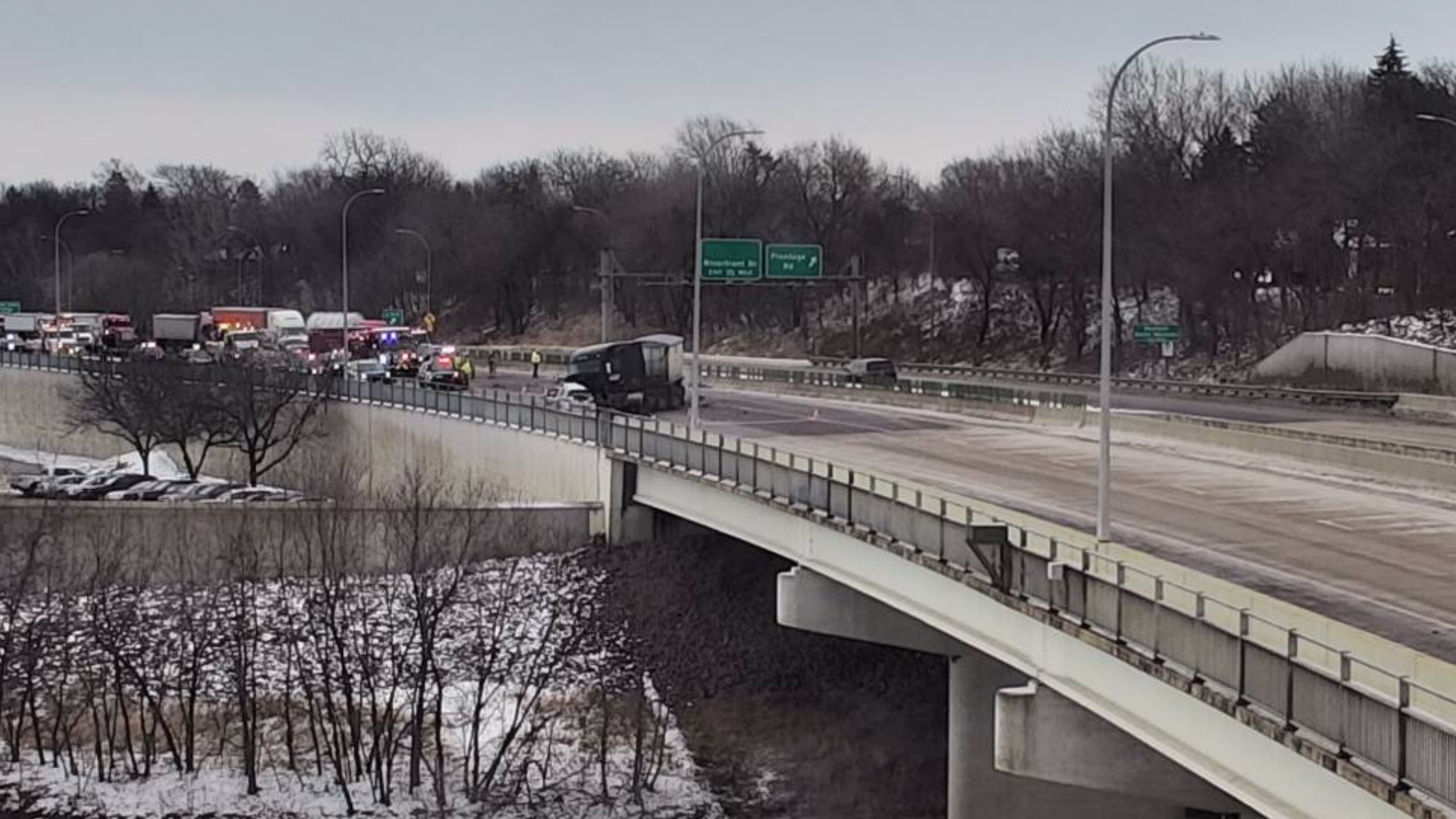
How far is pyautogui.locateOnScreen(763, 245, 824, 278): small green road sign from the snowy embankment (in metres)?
30.1

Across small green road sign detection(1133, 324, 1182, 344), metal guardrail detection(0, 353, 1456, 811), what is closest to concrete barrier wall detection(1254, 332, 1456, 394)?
small green road sign detection(1133, 324, 1182, 344)

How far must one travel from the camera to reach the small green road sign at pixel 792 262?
68.0 metres

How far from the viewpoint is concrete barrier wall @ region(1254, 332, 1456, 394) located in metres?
58.1

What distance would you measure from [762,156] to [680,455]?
283 feet

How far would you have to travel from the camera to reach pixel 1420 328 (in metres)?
66.4

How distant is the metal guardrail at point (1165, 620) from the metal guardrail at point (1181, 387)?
1115 inches

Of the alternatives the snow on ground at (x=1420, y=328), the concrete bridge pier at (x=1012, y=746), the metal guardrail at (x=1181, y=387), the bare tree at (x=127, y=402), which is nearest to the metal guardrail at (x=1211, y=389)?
the metal guardrail at (x=1181, y=387)

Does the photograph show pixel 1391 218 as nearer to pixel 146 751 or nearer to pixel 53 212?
pixel 146 751

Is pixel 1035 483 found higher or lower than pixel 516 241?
lower

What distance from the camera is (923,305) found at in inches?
3971

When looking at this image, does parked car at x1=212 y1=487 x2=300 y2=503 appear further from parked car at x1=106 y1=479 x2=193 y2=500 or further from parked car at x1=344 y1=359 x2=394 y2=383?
parked car at x1=344 y1=359 x2=394 y2=383

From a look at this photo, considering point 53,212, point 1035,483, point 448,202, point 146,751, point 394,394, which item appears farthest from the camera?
point 53,212

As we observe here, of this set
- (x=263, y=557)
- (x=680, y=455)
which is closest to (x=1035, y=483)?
(x=680, y=455)

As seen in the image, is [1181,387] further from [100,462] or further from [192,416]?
[100,462]
